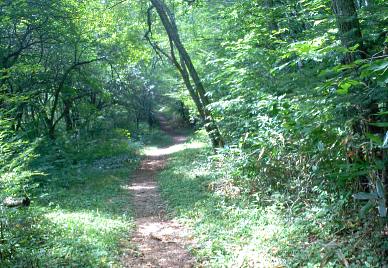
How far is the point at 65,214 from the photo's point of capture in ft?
29.0

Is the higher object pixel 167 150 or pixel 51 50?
pixel 51 50

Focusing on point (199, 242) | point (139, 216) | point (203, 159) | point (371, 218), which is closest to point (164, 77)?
point (203, 159)

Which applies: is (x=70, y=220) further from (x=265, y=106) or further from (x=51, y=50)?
(x=51, y=50)

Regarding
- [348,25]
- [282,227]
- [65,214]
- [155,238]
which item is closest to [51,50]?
[65,214]

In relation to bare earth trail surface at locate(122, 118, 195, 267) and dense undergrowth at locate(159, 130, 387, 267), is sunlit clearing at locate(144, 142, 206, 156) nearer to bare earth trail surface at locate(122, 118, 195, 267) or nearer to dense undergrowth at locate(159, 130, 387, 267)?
bare earth trail surface at locate(122, 118, 195, 267)

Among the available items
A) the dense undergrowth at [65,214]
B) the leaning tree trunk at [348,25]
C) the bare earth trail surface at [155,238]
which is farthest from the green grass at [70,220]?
the leaning tree trunk at [348,25]

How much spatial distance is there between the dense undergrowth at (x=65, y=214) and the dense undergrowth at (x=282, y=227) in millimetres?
1735

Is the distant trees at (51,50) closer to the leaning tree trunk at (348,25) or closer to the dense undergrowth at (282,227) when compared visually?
the dense undergrowth at (282,227)

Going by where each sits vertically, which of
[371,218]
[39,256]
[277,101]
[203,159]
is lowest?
[203,159]

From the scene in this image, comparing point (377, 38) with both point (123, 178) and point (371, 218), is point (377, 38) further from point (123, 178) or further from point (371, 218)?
point (123, 178)

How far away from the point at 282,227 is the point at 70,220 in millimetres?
4626

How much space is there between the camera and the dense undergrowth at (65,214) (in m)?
5.82

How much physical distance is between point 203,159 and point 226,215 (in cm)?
785

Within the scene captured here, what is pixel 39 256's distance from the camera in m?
5.68
